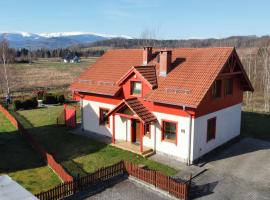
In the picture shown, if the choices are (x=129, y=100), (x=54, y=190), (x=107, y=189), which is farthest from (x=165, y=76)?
(x=54, y=190)

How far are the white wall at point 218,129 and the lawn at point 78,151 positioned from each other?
8.69ft

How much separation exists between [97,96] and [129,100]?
14.3ft

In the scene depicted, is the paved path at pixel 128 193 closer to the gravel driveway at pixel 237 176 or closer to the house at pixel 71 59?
the gravel driveway at pixel 237 176

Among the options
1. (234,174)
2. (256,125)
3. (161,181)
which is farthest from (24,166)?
(256,125)

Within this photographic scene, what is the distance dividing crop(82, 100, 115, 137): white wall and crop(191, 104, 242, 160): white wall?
7.54 meters

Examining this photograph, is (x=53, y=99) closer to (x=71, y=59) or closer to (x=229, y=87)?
(x=229, y=87)

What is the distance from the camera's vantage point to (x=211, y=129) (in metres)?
19.7

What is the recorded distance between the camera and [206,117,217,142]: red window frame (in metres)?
19.2

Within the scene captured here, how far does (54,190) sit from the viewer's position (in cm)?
1299

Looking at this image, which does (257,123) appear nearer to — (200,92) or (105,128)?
(200,92)

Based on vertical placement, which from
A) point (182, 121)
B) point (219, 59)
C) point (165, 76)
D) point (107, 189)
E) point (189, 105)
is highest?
point (219, 59)

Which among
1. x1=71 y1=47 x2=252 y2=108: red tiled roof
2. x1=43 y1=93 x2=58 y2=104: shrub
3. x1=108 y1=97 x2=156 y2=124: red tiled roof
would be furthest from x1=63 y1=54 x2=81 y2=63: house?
x1=108 y1=97 x2=156 y2=124: red tiled roof

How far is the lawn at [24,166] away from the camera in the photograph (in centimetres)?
1518

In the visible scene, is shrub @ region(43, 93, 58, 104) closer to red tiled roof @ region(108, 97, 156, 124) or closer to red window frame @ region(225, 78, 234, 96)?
red tiled roof @ region(108, 97, 156, 124)
